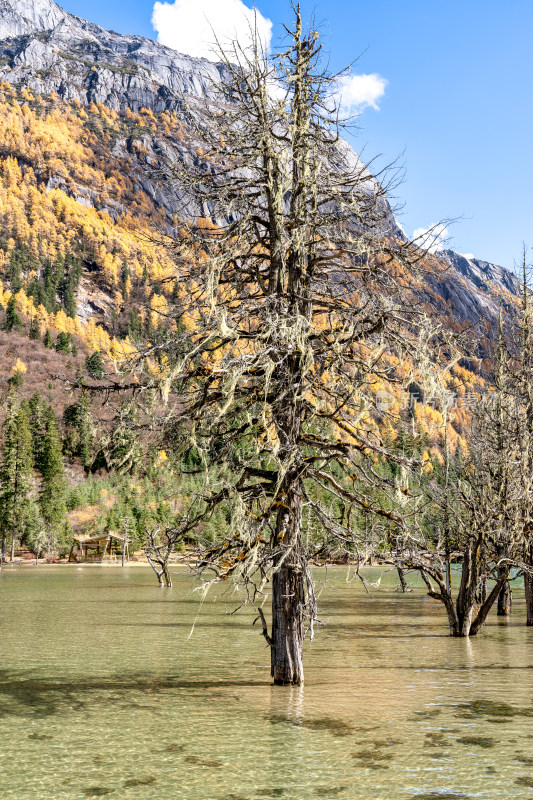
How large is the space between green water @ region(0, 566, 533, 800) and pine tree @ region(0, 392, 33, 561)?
50.5m

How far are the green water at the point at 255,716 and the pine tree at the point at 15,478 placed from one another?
166 ft

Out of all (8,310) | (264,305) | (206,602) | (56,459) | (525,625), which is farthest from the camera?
(8,310)

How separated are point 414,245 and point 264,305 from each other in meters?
2.69

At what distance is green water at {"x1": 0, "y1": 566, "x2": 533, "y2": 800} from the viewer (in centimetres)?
770

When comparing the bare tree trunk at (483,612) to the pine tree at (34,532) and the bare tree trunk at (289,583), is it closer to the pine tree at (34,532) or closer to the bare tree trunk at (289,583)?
the bare tree trunk at (289,583)

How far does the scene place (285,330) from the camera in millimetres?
10227

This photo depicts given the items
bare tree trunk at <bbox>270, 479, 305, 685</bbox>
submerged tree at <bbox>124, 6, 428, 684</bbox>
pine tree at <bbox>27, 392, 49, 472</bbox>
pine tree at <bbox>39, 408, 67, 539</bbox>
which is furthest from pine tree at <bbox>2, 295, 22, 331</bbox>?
bare tree trunk at <bbox>270, 479, 305, 685</bbox>

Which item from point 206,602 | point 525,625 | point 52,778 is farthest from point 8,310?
point 52,778

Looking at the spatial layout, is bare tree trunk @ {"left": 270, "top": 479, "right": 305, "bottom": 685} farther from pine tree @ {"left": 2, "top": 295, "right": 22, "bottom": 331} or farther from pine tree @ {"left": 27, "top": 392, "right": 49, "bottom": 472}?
pine tree @ {"left": 2, "top": 295, "right": 22, "bottom": 331}

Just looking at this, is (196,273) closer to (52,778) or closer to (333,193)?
(333,193)

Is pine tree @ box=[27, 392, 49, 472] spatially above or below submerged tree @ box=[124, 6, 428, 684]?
above

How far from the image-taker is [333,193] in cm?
1200

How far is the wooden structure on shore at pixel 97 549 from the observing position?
71.2m

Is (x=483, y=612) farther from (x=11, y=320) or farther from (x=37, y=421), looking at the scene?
(x=11, y=320)
